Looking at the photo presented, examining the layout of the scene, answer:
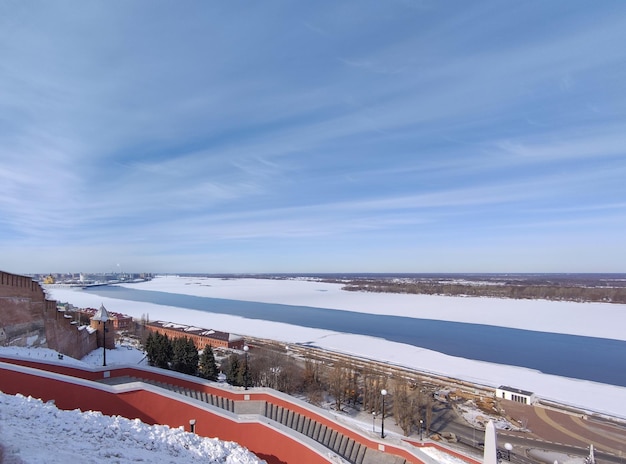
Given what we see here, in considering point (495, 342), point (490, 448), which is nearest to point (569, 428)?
point (490, 448)

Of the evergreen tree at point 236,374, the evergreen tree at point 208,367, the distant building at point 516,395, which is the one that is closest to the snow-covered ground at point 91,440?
the evergreen tree at point 236,374

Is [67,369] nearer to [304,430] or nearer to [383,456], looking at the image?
[304,430]

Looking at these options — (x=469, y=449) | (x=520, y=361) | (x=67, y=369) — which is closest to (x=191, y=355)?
(x=67, y=369)

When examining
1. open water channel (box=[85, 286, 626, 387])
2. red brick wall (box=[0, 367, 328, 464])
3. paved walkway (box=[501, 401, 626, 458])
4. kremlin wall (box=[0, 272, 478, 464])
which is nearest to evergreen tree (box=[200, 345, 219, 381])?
kremlin wall (box=[0, 272, 478, 464])

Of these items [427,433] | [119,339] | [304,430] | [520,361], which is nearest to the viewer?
[304,430]

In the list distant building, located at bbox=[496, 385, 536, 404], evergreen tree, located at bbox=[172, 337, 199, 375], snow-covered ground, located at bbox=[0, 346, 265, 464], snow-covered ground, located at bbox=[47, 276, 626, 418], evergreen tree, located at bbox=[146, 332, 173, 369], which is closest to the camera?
snow-covered ground, located at bbox=[0, 346, 265, 464]

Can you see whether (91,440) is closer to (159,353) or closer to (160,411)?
(160,411)

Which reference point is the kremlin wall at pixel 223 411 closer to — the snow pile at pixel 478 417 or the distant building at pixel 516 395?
the snow pile at pixel 478 417

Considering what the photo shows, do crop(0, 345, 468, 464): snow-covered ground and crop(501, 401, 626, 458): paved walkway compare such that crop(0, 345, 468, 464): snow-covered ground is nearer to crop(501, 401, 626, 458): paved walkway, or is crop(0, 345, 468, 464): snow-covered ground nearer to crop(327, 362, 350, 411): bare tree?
crop(327, 362, 350, 411): bare tree
